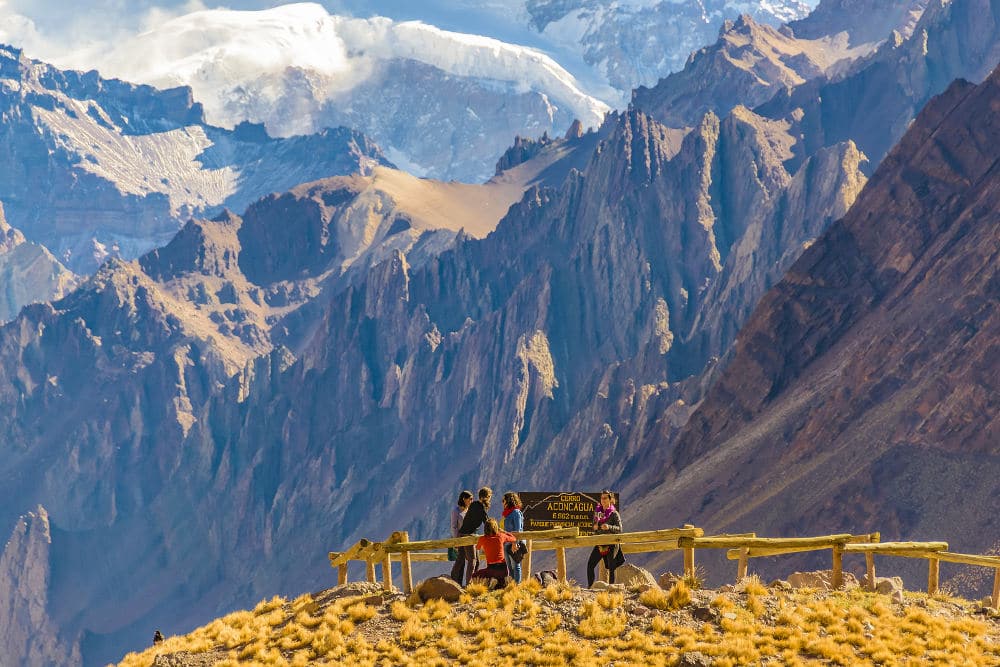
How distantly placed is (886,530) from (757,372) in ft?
170

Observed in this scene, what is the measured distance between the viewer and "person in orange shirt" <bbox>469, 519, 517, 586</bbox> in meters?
37.6

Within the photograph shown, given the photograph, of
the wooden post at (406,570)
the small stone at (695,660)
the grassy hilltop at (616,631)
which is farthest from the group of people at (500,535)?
the small stone at (695,660)

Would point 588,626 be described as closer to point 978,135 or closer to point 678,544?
point 678,544

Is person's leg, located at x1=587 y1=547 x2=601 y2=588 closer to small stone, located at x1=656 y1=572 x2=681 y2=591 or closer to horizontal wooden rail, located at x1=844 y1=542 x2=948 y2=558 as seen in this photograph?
small stone, located at x1=656 y1=572 x2=681 y2=591

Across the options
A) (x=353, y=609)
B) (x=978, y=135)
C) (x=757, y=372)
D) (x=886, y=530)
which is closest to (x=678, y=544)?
(x=353, y=609)

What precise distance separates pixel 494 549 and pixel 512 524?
3.68 ft

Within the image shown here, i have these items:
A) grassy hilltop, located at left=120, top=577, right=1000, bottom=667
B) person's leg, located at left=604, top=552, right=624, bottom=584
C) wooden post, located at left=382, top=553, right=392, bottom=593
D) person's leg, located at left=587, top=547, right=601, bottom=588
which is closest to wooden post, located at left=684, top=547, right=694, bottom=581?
grassy hilltop, located at left=120, top=577, right=1000, bottom=667

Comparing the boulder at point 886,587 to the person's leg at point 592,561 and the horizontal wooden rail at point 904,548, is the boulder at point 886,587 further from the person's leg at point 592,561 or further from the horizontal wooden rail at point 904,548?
the person's leg at point 592,561

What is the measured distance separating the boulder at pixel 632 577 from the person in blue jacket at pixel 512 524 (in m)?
2.61

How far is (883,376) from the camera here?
147 m

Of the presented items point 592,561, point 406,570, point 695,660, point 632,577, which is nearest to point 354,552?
point 406,570

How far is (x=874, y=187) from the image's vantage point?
188 metres

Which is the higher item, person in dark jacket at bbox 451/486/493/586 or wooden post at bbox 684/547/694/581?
person in dark jacket at bbox 451/486/493/586

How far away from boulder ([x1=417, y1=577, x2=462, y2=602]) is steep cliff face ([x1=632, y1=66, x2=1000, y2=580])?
8303cm
